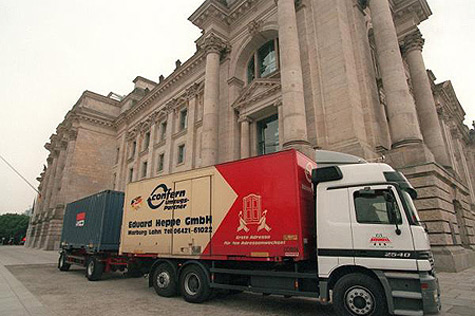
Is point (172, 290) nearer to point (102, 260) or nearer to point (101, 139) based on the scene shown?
point (102, 260)

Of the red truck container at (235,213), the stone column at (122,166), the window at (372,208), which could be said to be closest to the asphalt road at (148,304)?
the red truck container at (235,213)

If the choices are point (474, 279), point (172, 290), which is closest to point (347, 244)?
point (172, 290)

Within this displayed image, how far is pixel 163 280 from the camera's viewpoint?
305 inches

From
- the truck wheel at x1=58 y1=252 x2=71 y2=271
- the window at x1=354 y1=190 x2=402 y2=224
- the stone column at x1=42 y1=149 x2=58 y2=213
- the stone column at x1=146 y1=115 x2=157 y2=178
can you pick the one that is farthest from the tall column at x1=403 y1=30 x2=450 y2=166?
the stone column at x1=42 y1=149 x2=58 y2=213

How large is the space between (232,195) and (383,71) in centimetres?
1152

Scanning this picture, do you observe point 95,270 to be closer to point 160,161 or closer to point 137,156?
point 160,161

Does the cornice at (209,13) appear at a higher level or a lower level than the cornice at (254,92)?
higher

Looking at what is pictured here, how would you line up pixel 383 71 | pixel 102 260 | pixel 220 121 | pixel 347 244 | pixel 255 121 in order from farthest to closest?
pixel 220 121 < pixel 255 121 < pixel 383 71 < pixel 102 260 < pixel 347 244

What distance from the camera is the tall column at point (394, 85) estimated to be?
40.1 feet

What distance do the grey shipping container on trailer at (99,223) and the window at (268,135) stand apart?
31.7ft

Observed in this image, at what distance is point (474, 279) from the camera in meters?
8.36

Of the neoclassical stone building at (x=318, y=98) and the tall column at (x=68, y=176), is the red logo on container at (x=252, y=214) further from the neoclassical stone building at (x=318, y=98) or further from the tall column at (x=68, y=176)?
the tall column at (x=68, y=176)

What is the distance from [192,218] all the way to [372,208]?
4.42 meters

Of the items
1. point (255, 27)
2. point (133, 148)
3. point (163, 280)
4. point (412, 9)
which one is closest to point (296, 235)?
point (163, 280)
